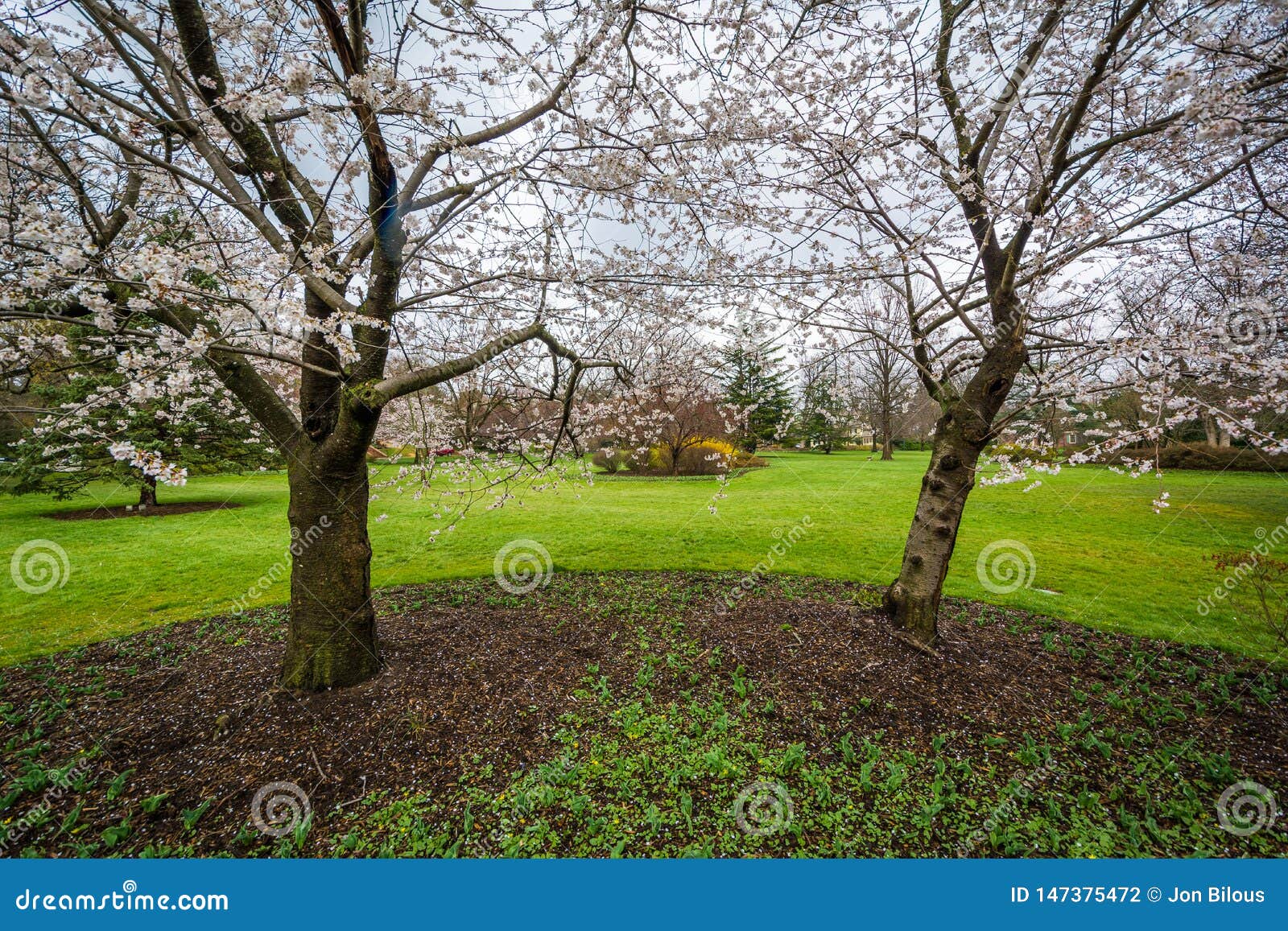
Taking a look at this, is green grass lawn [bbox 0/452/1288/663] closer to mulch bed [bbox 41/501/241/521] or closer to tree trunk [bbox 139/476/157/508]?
mulch bed [bbox 41/501/241/521]

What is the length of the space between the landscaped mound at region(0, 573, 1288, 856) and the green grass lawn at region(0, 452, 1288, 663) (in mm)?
1439

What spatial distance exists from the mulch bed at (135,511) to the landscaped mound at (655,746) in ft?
35.8

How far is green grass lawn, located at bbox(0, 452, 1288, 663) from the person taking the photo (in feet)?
18.8

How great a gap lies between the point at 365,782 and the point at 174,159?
553 cm

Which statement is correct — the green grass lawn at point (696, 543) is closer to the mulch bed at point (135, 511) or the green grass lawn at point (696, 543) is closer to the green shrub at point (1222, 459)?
the mulch bed at point (135, 511)

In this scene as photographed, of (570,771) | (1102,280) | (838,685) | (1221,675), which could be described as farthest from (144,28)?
(1221,675)

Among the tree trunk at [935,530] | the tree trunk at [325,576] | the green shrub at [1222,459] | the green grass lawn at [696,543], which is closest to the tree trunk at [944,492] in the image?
the tree trunk at [935,530]

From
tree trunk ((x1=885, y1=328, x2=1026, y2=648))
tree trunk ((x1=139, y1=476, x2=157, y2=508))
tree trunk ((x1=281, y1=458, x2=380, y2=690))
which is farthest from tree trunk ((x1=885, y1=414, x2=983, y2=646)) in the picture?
tree trunk ((x1=139, y1=476, x2=157, y2=508))

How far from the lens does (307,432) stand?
3.58 meters

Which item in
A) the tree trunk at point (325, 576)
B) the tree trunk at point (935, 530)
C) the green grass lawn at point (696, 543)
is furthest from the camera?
the green grass lawn at point (696, 543)

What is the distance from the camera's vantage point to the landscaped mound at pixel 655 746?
8.27 ft

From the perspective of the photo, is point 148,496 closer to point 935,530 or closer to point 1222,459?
point 935,530

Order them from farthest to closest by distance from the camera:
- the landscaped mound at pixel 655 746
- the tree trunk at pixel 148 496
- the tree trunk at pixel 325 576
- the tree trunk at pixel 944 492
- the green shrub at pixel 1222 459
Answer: the green shrub at pixel 1222 459 → the tree trunk at pixel 148 496 → the tree trunk at pixel 944 492 → the tree trunk at pixel 325 576 → the landscaped mound at pixel 655 746

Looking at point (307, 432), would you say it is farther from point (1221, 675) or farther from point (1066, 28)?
point (1221, 675)
